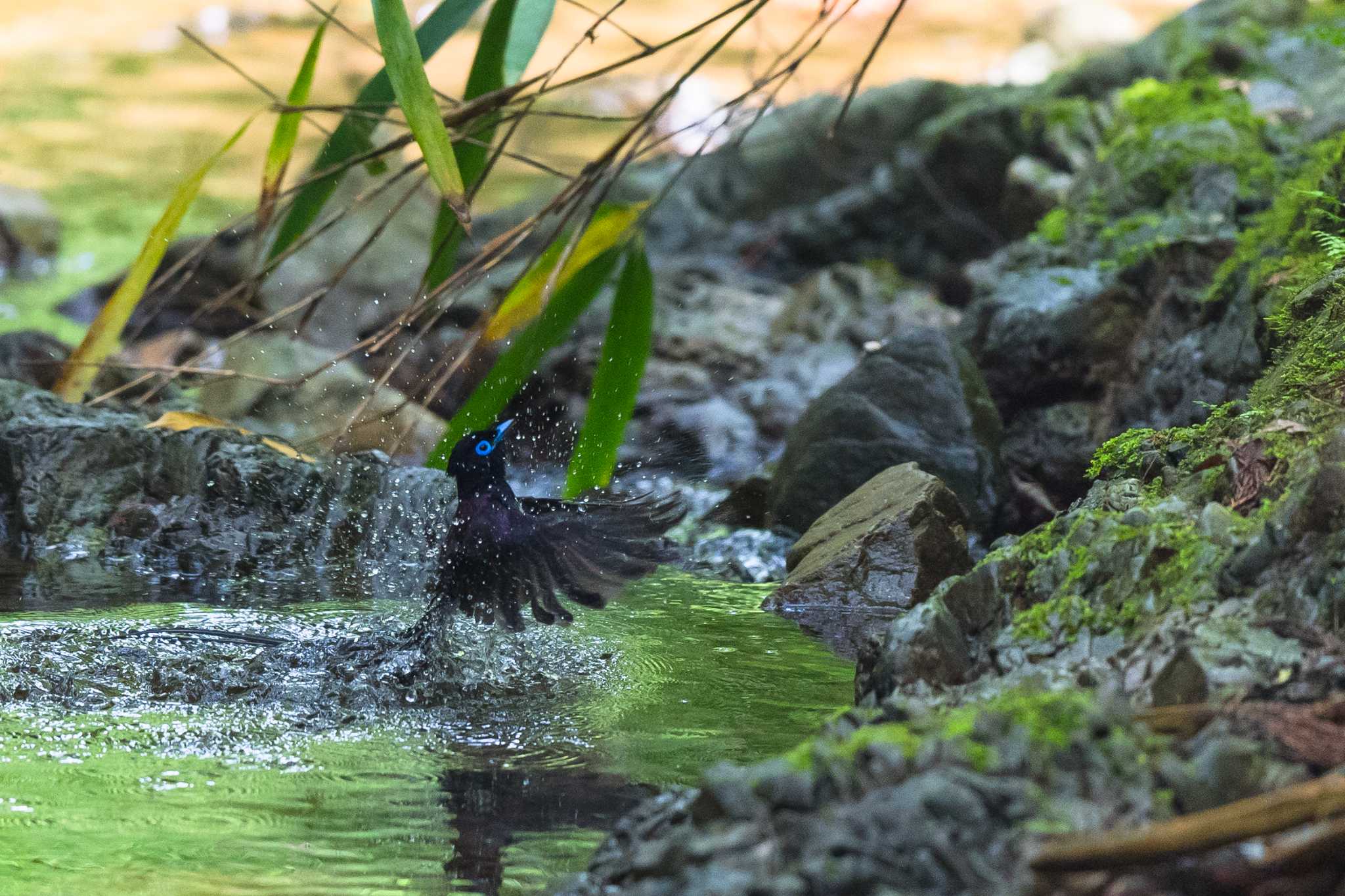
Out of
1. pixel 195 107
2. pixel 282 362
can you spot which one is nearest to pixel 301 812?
pixel 282 362

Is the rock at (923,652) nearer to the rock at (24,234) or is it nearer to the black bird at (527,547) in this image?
the black bird at (527,547)

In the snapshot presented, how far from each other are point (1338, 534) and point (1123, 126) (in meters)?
5.12

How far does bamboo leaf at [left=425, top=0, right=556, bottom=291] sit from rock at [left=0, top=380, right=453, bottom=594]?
1674 mm

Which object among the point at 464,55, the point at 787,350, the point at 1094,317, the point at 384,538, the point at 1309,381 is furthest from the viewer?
the point at 464,55

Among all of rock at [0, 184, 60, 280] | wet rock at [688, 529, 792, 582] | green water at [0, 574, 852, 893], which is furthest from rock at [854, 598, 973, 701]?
rock at [0, 184, 60, 280]

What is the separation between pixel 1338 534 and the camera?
224cm

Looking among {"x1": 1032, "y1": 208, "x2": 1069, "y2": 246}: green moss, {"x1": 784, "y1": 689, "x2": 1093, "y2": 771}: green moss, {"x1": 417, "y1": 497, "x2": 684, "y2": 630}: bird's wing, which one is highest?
{"x1": 1032, "y1": 208, "x2": 1069, "y2": 246}: green moss

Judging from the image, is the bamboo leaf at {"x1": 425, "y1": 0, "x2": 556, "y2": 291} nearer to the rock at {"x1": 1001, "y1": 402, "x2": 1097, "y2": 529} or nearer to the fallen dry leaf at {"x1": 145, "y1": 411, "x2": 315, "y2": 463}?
the fallen dry leaf at {"x1": 145, "y1": 411, "x2": 315, "y2": 463}

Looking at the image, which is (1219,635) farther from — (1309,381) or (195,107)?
(195,107)

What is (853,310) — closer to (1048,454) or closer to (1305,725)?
(1048,454)

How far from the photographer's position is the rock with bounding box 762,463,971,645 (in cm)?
441

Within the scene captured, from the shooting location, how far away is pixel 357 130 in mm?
3805

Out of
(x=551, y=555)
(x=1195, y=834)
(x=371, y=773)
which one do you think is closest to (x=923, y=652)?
(x=1195, y=834)

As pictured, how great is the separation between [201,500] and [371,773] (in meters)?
2.61
